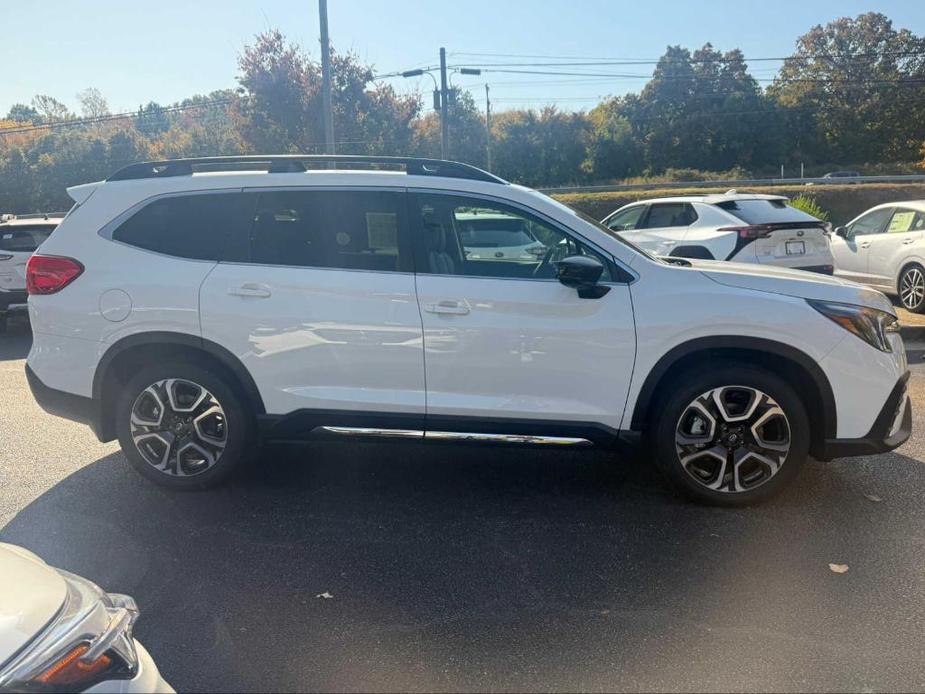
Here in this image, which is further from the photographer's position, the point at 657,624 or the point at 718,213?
the point at 718,213

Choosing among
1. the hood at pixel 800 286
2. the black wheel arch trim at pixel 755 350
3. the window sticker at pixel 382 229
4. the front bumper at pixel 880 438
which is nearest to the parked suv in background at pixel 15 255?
the window sticker at pixel 382 229

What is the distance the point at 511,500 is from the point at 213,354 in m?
1.94

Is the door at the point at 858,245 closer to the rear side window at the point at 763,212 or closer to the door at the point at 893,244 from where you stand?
the door at the point at 893,244

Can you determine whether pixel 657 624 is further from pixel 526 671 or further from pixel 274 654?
pixel 274 654

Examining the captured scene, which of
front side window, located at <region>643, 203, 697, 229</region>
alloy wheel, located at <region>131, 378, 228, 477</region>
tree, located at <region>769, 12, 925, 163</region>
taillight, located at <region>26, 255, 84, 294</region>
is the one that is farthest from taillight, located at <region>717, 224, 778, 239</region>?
tree, located at <region>769, 12, 925, 163</region>

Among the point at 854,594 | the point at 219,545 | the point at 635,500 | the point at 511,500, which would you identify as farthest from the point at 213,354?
the point at 854,594

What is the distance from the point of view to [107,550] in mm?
3908

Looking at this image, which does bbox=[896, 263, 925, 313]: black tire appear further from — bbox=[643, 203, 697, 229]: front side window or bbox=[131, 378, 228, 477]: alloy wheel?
bbox=[131, 378, 228, 477]: alloy wheel

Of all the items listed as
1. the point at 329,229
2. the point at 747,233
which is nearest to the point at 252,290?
the point at 329,229

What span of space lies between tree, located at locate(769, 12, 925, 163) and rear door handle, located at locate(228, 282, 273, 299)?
201ft

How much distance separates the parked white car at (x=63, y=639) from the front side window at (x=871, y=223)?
1164cm

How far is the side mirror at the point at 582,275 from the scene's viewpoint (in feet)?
13.6

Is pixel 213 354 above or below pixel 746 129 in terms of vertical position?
below

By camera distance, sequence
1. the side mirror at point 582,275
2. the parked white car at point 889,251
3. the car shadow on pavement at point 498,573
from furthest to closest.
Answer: the parked white car at point 889,251 < the side mirror at point 582,275 < the car shadow on pavement at point 498,573
